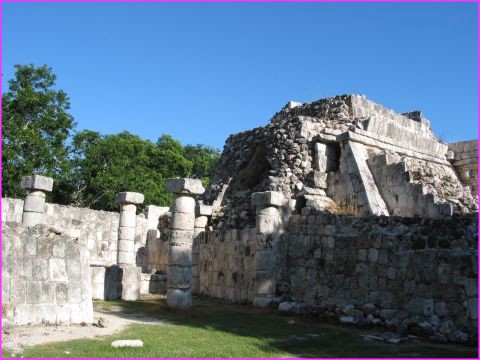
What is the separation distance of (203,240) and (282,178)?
9.88ft

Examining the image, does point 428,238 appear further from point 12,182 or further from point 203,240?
point 12,182

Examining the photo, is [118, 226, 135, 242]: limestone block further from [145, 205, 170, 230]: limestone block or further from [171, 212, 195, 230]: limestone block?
[171, 212, 195, 230]: limestone block

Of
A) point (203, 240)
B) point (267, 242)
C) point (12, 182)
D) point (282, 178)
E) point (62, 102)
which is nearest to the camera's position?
point (267, 242)

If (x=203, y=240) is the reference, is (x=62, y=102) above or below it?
above

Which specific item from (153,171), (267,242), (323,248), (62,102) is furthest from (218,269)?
(153,171)

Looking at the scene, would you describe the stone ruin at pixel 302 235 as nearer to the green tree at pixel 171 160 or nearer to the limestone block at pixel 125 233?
the limestone block at pixel 125 233

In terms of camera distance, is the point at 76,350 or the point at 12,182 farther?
the point at 12,182

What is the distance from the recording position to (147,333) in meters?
8.61

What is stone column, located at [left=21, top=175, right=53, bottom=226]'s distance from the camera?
1500 centimetres

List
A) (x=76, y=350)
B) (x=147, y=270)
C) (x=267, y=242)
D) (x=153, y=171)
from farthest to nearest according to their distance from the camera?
(x=153, y=171) → (x=147, y=270) → (x=267, y=242) → (x=76, y=350)

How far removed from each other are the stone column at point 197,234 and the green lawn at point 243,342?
16.2ft

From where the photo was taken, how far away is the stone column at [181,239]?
12.6m

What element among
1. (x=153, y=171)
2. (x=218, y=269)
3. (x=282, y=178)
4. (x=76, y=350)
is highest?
(x=153, y=171)

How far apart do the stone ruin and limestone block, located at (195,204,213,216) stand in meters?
0.04
